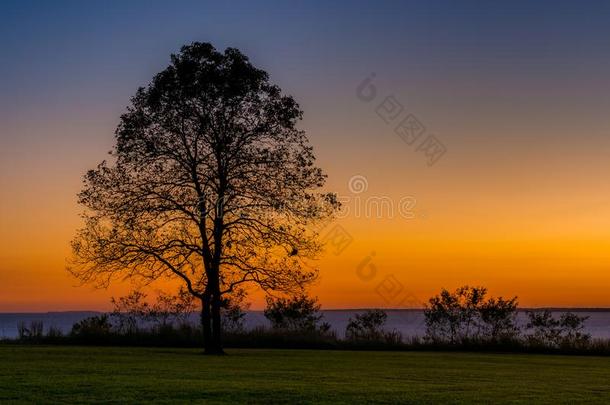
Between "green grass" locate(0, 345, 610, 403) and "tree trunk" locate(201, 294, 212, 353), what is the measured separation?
3.67 meters

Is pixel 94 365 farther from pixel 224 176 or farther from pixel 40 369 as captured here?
pixel 224 176

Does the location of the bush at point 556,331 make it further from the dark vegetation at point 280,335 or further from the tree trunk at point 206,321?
the tree trunk at point 206,321

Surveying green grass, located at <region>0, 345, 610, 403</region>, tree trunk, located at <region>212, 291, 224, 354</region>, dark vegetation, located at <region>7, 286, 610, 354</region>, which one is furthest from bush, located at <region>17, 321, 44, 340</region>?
tree trunk, located at <region>212, 291, 224, 354</region>

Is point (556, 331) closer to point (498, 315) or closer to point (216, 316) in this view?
point (498, 315)

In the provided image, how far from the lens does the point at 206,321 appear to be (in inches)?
1364

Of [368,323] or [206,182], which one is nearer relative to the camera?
[206,182]

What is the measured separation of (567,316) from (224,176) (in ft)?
75.7

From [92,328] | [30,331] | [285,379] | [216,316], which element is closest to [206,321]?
[216,316]

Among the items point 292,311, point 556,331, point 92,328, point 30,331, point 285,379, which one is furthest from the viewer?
point 292,311

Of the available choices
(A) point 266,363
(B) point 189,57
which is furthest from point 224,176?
(A) point 266,363

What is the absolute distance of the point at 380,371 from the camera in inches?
978

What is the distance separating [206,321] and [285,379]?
13.9m

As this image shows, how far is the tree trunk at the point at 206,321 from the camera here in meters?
34.2

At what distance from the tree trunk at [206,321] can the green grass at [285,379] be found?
12.0 ft
